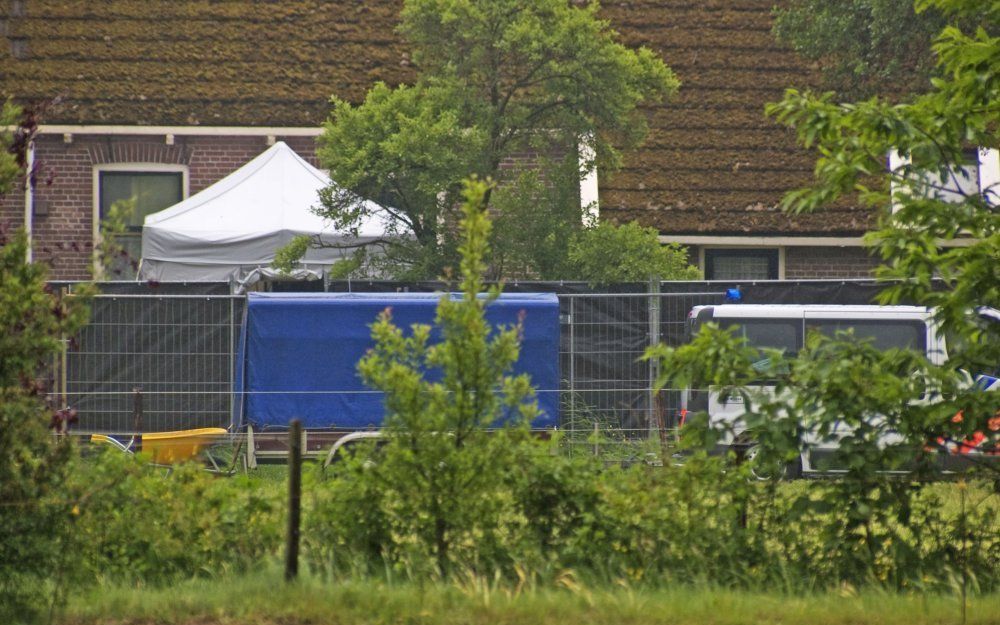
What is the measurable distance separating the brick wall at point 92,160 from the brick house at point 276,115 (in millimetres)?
24

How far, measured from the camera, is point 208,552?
8.33 metres

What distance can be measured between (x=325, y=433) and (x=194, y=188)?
7974 mm

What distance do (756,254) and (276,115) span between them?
8.42 metres

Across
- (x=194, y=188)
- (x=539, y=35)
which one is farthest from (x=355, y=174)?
(x=194, y=188)

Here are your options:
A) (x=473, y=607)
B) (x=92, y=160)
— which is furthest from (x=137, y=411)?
(x=473, y=607)

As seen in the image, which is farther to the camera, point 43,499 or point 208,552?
point 208,552

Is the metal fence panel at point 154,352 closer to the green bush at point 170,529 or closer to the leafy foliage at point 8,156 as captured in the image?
the green bush at point 170,529

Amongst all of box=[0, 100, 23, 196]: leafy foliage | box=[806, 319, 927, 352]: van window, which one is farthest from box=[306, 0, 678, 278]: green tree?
box=[0, 100, 23, 196]: leafy foliage

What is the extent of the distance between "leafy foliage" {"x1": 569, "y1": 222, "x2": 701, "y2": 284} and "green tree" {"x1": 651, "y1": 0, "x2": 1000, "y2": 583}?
27.9 feet

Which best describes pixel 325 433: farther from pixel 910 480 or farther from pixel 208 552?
pixel 910 480

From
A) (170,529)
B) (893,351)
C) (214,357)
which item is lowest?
(170,529)

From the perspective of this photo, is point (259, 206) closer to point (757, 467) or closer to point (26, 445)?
point (757, 467)

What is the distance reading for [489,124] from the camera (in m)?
17.8

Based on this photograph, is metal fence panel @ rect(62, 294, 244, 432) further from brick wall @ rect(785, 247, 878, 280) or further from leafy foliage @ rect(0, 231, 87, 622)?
brick wall @ rect(785, 247, 878, 280)
